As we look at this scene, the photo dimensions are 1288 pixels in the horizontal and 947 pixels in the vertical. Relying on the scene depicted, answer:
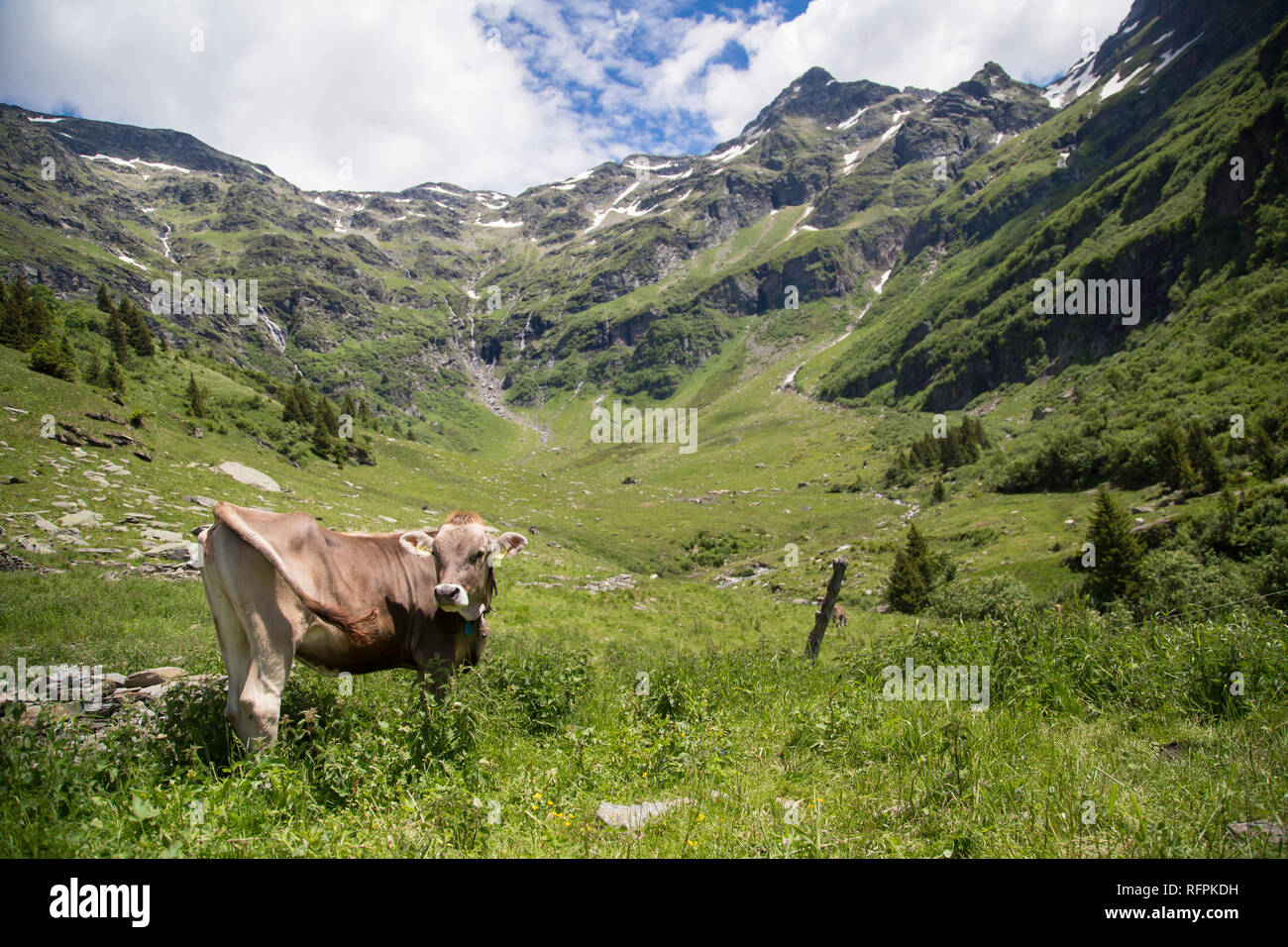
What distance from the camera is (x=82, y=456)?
21.8 metres

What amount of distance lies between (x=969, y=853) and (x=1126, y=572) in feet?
95.3

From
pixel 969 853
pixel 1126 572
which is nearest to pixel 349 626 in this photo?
pixel 969 853

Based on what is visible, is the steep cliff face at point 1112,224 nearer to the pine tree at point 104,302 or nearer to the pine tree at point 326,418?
the pine tree at point 326,418

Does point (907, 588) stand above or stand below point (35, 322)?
below

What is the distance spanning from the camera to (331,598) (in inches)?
227

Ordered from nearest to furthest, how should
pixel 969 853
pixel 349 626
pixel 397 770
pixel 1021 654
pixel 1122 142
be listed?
pixel 969 853 < pixel 397 770 < pixel 349 626 < pixel 1021 654 < pixel 1122 142

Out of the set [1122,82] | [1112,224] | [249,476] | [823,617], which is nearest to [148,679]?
[823,617]

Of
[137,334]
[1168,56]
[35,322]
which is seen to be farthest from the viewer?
[1168,56]

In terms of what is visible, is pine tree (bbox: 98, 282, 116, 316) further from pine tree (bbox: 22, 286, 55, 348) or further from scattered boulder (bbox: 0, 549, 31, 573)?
scattered boulder (bbox: 0, 549, 31, 573)

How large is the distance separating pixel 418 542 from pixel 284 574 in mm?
1687

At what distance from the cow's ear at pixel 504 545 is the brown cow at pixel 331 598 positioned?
0.08 ft

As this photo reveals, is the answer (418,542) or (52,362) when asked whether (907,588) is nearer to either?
(418,542)
